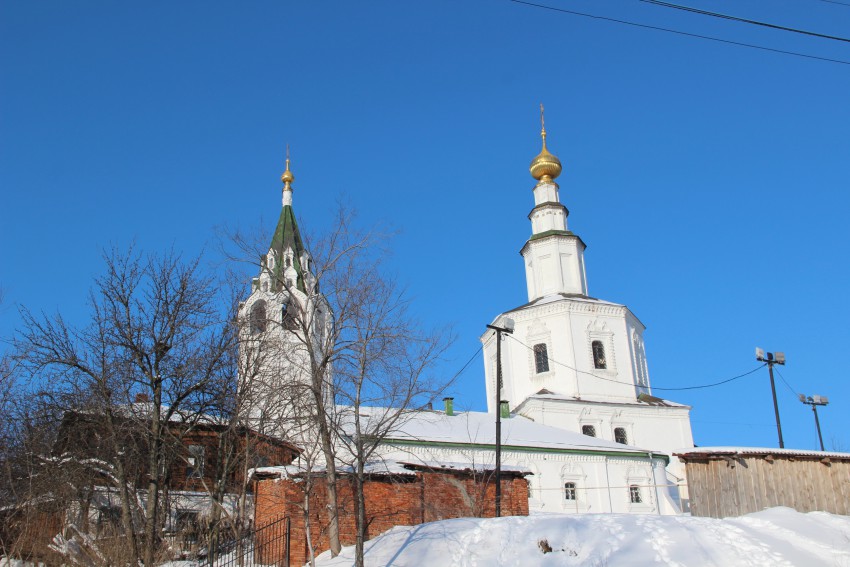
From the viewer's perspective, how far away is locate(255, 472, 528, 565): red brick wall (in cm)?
1938

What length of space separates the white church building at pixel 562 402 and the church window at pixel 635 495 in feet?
0.16

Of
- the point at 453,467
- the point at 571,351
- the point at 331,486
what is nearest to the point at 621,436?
the point at 571,351

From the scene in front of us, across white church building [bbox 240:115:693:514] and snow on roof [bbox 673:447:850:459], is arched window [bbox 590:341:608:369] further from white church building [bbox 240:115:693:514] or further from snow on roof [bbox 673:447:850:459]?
snow on roof [bbox 673:447:850:459]

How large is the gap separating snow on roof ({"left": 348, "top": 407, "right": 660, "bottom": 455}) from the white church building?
0.06m

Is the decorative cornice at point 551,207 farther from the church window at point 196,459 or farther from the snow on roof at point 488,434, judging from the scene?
the church window at point 196,459

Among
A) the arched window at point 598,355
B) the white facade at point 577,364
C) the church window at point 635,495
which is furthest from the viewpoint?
the arched window at point 598,355

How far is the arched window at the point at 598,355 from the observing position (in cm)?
4203

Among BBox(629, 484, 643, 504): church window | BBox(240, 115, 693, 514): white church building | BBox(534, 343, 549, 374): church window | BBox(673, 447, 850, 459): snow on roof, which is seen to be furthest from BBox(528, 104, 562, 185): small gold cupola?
BBox(673, 447, 850, 459): snow on roof

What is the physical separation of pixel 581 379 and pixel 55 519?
26.4 meters

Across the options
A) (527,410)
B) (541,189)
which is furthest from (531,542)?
(541,189)

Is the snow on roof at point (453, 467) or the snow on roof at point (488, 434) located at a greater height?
the snow on roof at point (488, 434)

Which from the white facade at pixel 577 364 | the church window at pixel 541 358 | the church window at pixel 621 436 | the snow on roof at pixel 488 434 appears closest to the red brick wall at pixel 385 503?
the snow on roof at pixel 488 434

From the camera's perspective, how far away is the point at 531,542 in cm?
1620

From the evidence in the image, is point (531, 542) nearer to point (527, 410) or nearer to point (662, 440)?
point (527, 410)
